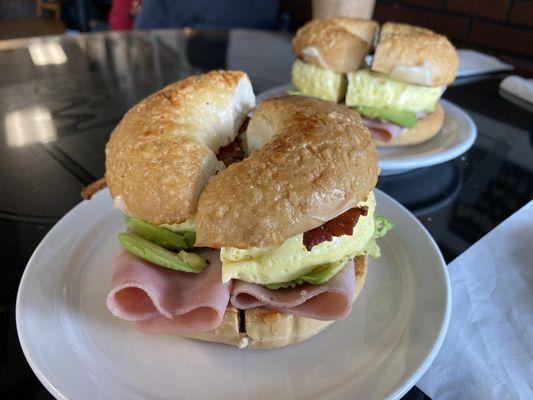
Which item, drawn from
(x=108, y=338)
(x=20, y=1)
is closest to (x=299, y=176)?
(x=108, y=338)

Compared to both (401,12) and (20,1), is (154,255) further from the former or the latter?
(20,1)

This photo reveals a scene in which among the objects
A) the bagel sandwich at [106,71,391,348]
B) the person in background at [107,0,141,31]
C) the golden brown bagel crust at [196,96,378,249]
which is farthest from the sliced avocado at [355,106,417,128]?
the person in background at [107,0,141,31]

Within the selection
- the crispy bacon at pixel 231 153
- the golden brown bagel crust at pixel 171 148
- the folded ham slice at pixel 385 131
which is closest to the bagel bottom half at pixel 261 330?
the golden brown bagel crust at pixel 171 148

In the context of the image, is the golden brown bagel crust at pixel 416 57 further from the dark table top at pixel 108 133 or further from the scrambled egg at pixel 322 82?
the dark table top at pixel 108 133

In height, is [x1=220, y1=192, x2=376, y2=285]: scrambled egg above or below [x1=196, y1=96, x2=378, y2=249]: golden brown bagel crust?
below

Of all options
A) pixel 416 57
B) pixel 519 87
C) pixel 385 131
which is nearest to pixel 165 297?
pixel 385 131

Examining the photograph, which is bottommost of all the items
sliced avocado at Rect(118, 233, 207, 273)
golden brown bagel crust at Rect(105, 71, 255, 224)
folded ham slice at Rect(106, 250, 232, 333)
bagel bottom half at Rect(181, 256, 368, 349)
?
bagel bottom half at Rect(181, 256, 368, 349)

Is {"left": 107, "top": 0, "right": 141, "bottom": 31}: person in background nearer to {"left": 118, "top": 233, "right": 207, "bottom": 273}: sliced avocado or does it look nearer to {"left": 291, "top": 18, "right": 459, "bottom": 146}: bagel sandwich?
{"left": 291, "top": 18, "right": 459, "bottom": 146}: bagel sandwich
